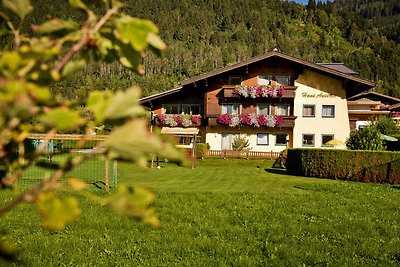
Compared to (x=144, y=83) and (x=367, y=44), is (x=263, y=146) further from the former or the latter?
(x=367, y=44)

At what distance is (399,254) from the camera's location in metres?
6.14

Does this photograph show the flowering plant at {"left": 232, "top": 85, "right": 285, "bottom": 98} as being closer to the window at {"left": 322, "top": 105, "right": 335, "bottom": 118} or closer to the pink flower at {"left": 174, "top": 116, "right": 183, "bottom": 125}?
the window at {"left": 322, "top": 105, "right": 335, "bottom": 118}

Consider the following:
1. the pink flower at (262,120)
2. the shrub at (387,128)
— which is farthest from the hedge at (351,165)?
the shrub at (387,128)

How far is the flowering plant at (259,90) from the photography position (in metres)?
32.3

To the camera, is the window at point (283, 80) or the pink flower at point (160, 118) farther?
the pink flower at point (160, 118)

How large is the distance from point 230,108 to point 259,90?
3072mm

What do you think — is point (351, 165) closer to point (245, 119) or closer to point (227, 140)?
point (245, 119)

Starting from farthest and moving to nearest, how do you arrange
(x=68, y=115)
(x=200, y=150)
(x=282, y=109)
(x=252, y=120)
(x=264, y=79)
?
(x=282, y=109), (x=264, y=79), (x=252, y=120), (x=200, y=150), (x=68, y=115)

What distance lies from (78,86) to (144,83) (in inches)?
839

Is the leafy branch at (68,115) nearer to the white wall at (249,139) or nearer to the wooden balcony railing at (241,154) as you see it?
the wooden balcony railing at (241,154)

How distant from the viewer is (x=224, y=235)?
23.0ft

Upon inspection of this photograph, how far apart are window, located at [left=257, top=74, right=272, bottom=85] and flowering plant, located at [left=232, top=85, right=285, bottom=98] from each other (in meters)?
0.98

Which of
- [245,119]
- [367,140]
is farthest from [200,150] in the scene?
[367,140]

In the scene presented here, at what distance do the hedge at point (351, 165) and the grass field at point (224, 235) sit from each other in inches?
341
